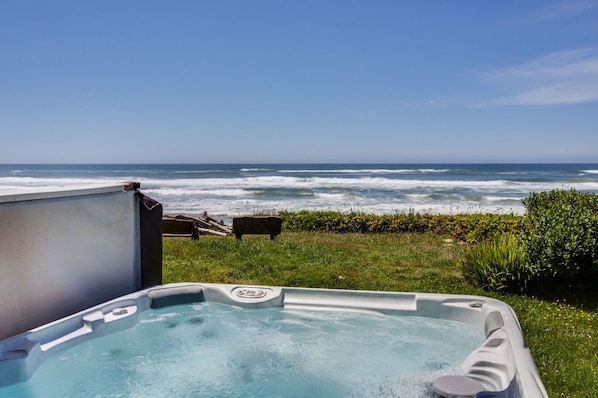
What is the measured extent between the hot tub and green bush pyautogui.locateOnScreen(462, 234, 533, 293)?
1248 millimetres

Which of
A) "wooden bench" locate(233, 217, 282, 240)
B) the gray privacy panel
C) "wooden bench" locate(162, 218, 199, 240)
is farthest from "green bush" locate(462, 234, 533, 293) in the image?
"wooden bench" locate(162, 218, 199, 240)

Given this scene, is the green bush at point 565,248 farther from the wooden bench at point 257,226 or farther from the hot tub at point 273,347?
the wooden bench at point 257,226

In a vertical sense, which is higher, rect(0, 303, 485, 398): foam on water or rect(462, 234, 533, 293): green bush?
rect(462, 234, 533, 293): green bush

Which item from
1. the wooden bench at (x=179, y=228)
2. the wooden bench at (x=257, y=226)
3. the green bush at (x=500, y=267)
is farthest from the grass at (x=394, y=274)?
the wooden bench at (x=257, y=226)

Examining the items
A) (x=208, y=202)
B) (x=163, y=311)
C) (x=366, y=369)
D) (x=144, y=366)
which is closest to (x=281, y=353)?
(x=366, y=369)

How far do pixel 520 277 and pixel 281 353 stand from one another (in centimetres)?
311

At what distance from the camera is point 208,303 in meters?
4.78

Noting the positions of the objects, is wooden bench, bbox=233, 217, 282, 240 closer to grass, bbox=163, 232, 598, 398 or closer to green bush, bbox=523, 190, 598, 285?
grass, bbox=163, 232, 598, 398

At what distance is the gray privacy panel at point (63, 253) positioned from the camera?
3.50 m

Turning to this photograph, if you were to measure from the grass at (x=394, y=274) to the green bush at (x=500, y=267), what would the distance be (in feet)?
0.57

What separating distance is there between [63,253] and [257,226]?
5.43 m

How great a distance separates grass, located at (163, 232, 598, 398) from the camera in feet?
12.0

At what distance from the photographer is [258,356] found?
12.4 feet

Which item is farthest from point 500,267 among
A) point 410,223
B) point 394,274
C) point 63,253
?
point 410,223
